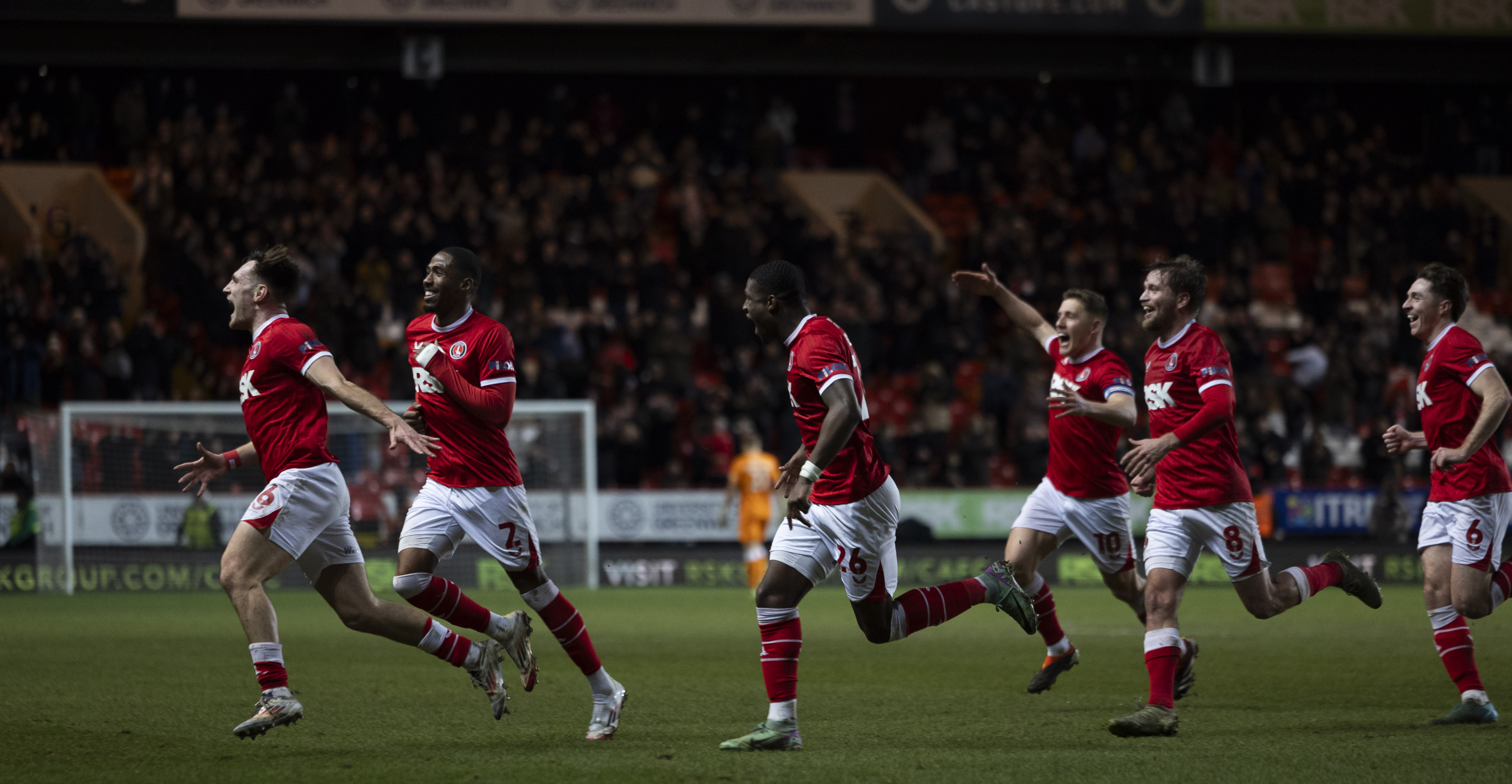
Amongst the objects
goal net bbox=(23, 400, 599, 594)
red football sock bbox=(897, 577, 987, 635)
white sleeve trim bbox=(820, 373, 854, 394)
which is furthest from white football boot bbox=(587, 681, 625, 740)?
goal net bbox=(23, 400, 599, 594)

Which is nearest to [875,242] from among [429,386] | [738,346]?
[738,346]

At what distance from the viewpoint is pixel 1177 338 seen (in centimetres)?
741

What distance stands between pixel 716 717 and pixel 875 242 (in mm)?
18789

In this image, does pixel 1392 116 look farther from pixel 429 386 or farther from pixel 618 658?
pixel 429 386

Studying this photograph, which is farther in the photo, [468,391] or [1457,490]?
[1457,490]

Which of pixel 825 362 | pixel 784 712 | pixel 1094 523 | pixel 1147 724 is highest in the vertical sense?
pixel 825 362

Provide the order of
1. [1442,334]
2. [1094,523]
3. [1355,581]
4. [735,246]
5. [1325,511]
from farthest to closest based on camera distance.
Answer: [735,246] → [1325,511] → [1094,523] → [1355,581] → [1442,334]

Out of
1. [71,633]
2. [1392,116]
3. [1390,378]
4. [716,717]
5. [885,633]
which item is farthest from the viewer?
[1392,116]

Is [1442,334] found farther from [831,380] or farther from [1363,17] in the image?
[1363,17]

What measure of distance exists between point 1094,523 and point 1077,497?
0.18 metres

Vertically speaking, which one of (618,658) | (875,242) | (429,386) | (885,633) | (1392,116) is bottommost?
(618,658)

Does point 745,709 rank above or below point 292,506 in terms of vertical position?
below

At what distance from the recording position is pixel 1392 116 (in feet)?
105

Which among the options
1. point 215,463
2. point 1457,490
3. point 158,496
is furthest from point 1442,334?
point 158,496
